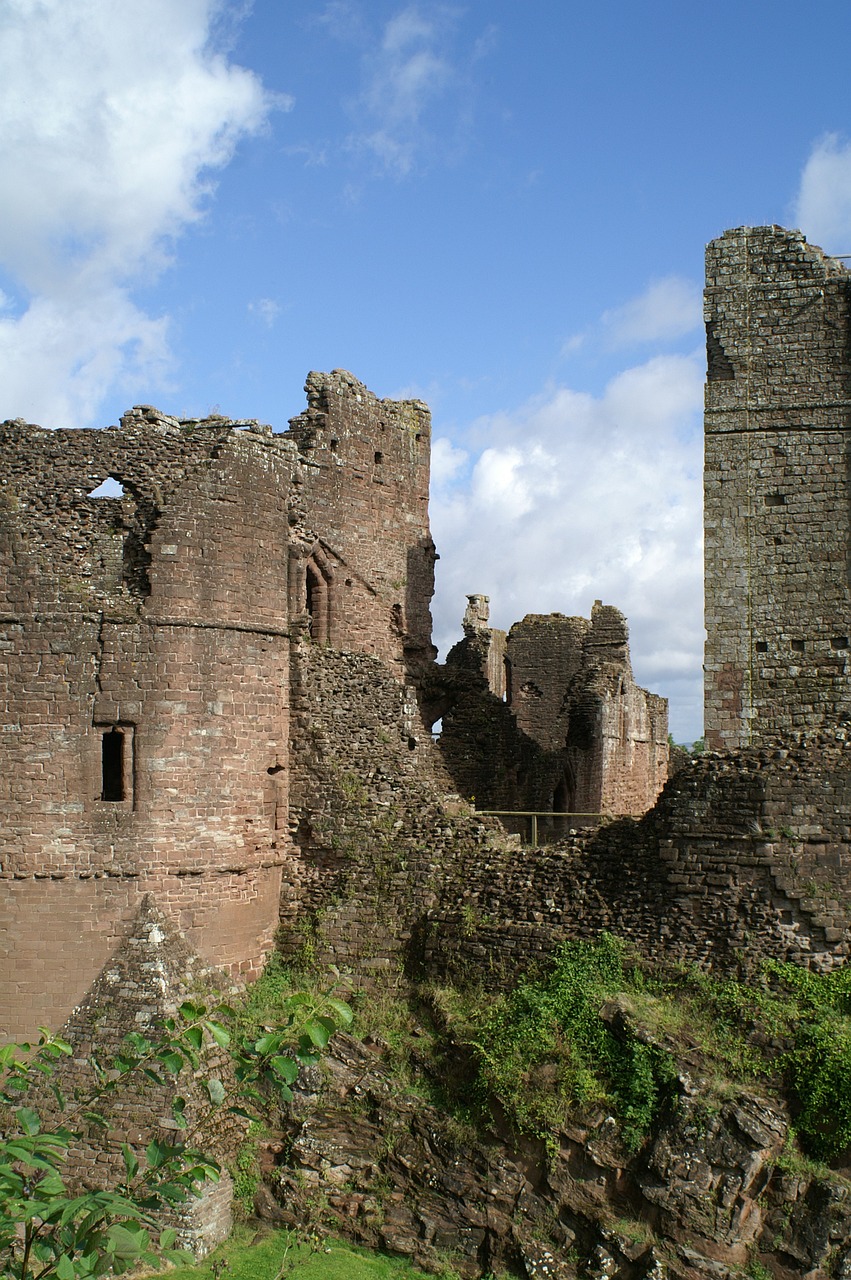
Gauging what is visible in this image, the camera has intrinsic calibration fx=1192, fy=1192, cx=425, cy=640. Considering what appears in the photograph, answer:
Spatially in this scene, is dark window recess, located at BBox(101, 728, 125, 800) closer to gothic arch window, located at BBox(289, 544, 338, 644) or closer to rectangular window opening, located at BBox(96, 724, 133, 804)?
rectangular window opening, located at BBox(96, 724, 133, 804)

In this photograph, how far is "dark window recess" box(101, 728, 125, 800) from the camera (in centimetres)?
1516

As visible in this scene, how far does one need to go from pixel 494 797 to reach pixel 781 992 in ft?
29.7

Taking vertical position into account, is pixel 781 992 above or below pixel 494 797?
below

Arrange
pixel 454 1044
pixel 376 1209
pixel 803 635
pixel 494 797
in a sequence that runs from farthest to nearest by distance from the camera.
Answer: pixel 494 797, pixel 803 635, pixel 454 1044, pixel 376 1209

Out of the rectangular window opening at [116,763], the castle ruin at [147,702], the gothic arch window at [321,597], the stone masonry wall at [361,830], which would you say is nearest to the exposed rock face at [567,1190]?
the stone masonry wall at [361,830]

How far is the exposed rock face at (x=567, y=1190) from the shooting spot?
12086 mm

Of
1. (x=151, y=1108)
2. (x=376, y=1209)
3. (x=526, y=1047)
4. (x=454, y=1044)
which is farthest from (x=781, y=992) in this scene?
(x=151, y=1108)

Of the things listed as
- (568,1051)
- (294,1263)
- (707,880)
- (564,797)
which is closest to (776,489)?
(707,880)

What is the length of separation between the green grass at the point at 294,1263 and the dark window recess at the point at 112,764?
17.8ft

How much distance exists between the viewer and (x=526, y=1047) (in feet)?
44.8

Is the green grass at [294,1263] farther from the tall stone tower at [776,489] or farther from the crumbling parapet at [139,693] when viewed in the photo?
the tall stone tower at [776,489]

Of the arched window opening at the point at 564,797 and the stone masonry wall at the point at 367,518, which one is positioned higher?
the stone masonry wall at the point at 367,518

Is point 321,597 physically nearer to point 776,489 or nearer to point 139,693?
point 139,693

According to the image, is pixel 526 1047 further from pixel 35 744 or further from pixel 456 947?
pixel 35 744
